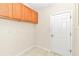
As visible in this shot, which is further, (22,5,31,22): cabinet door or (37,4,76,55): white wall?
(22,5,31,22): cabinet door

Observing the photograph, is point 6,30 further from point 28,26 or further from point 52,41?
point 52,41

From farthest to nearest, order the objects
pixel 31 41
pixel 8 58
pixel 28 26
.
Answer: pixel 28 26, pixel 31 41, pixel 8 58

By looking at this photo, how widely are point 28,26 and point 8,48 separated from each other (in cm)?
52

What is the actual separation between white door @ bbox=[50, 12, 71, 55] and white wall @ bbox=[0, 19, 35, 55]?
348mm

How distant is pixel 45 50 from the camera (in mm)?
1676

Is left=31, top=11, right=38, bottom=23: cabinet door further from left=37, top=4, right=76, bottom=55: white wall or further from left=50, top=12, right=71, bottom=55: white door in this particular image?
left=50, top=12, right=71, bottom=55: white door

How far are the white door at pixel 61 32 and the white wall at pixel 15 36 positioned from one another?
1.14 ft

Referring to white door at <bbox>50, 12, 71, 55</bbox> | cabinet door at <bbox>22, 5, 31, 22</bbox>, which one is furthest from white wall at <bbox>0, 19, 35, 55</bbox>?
white door at <bbox>50, 12, 71, 55</bbox>

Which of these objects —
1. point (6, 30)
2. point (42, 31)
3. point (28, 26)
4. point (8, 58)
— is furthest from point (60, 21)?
point (8, 58)

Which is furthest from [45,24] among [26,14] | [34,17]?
[26,14]

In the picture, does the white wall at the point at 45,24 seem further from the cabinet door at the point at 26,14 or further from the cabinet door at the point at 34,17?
the cabinet door at the point at 26,14

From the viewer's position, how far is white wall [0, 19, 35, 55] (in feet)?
5.57

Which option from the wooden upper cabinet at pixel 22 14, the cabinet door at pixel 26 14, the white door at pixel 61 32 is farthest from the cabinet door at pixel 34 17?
the white door at pixel 61 32

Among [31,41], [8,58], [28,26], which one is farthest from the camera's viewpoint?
[28,26]
